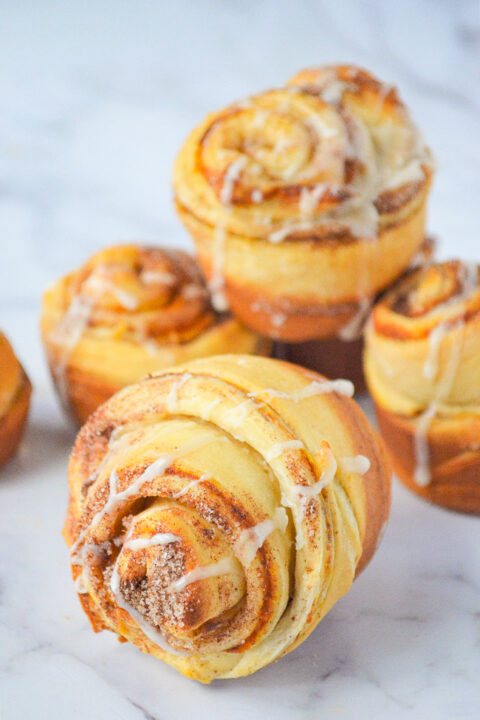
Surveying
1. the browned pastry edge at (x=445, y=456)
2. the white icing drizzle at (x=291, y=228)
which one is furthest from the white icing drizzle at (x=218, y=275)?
the browned pastry edge at (x=445, y=456)

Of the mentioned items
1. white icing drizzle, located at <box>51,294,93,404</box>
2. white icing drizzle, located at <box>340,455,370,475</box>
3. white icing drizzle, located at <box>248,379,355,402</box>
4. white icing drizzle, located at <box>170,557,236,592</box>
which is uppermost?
white icing drizzle, located at <box>248,379,355,402</box>

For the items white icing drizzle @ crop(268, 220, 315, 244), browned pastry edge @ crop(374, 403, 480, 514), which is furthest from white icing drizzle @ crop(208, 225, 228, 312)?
browned pastry edge @ crop(374, 403, 480, 514)

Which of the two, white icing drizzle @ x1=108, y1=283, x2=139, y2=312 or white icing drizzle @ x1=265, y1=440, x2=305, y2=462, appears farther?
white icing drizzle @ x1=108, y1=283, x2=139, y2=312

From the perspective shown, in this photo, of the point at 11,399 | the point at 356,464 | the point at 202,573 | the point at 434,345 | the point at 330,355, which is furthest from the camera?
the point at 330,355

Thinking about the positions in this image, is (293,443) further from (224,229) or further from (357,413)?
(224,229)

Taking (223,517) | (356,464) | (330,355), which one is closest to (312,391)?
(356,464)

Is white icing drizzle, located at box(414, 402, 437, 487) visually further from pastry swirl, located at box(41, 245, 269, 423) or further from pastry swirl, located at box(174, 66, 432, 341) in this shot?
pastry swirl, located at box(41, 245, 269, 423)

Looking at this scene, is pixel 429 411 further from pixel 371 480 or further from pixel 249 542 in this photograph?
pixel 249 542

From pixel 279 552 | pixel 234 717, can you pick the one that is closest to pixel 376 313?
pixel 279 552
